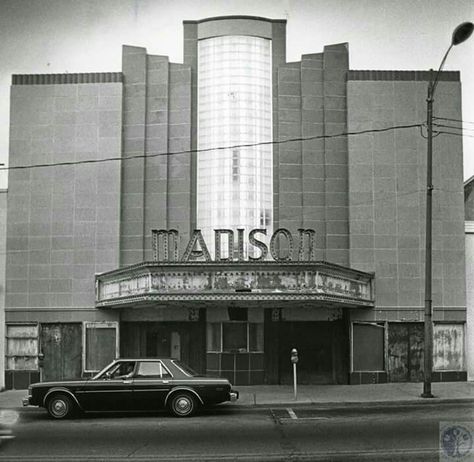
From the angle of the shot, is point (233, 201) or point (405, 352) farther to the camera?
point (233, 201)

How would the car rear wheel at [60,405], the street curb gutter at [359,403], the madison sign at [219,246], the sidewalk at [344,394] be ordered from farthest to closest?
1. the madison sign at [219,246]
2. the sidewalk at [344,394]
3. the street curb gutter at [359,403]
4. the car rear wheel at [60,405]

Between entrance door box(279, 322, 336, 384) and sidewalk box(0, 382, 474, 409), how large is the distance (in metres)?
0.80

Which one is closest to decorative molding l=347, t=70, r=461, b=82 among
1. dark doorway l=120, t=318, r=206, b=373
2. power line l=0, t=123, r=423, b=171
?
power line l=0, t=123, r=423, b=171

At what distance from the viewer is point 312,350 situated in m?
24.5

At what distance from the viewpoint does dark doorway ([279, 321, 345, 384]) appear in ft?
79.7

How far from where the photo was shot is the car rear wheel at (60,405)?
16656 mm

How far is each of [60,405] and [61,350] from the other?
7774 mm

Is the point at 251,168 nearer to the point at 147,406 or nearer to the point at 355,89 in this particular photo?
the point at 355,89

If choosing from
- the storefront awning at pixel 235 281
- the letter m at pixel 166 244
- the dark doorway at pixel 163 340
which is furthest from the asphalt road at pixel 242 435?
the dark doorway at pixel 163 340

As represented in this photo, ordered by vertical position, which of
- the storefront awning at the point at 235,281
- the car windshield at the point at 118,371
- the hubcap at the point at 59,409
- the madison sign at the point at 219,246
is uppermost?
the madison sign at the point at 219,246

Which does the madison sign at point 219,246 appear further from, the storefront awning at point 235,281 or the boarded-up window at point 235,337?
the boarded-up window at point 235,337

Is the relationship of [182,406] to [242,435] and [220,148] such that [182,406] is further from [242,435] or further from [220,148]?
[220,148]

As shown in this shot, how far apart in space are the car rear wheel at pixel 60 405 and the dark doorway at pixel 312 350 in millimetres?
9162

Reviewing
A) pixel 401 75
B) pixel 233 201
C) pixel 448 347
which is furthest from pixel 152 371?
pixel 401 75
